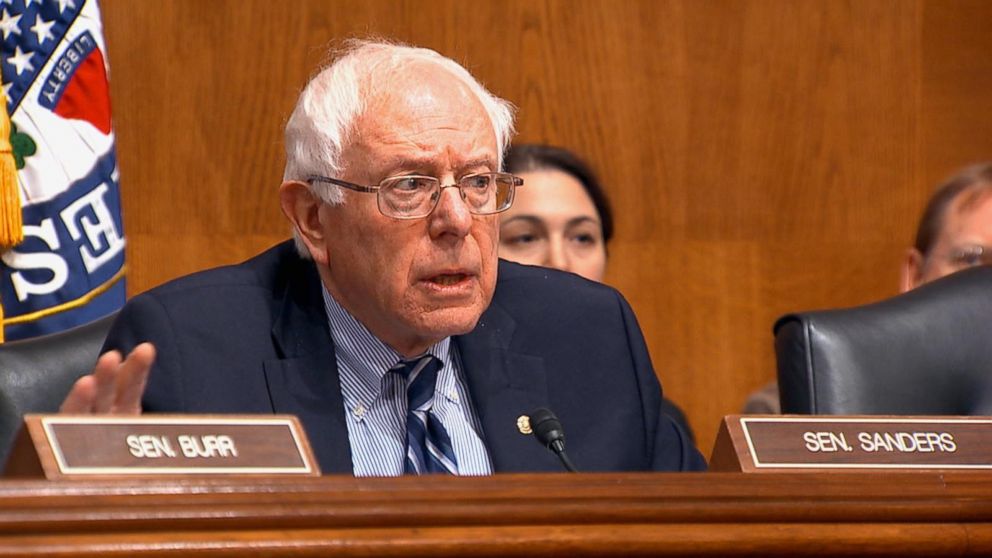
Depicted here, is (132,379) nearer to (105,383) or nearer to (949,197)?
(105,383)

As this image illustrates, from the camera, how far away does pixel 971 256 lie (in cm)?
292

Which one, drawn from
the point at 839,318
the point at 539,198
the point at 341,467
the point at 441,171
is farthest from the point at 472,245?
the point at 539,198

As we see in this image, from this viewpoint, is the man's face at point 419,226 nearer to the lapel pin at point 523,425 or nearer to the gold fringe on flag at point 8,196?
the lapel pin at point 523,425

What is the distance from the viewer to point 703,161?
14.2ft

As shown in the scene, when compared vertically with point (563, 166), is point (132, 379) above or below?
above

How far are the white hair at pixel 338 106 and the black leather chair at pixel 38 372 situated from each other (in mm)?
369

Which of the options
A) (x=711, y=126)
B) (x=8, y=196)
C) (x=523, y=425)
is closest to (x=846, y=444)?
(x=523, y=425)

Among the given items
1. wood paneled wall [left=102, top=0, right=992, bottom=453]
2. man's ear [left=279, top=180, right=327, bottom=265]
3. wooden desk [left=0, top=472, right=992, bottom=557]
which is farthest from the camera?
wood paneled wall [left=102, top=0, right=992, bottom=453]

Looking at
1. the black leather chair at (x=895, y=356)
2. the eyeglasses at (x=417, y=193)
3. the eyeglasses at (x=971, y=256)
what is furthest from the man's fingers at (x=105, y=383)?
the eyeglasses at (x=971, y=256)

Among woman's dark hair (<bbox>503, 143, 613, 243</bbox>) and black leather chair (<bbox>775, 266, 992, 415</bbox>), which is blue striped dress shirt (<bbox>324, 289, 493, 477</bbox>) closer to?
black leather chair (<bbox>775, 266, 992, 415</bbox>)

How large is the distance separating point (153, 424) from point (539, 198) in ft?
6.77

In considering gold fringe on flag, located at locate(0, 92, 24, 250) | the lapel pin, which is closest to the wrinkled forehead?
the lapel pin

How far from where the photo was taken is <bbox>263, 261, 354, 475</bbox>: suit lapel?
6.64 ft

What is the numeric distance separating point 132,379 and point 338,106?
722mm
